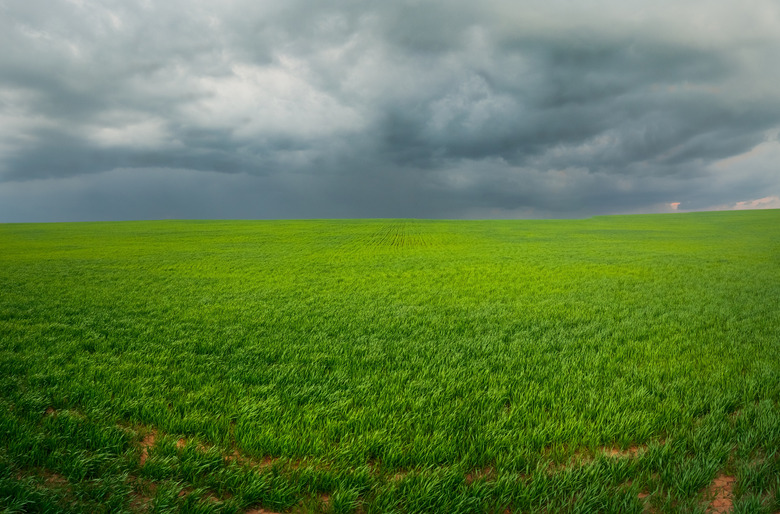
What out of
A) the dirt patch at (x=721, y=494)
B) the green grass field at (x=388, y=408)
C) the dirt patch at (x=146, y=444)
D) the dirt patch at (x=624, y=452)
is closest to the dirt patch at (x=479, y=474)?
the green grass field at (x=388, y=408)

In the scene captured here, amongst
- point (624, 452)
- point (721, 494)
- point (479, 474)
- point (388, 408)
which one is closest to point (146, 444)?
point (388, 408)

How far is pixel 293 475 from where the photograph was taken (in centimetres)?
391

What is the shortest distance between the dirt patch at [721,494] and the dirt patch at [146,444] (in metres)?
5.81

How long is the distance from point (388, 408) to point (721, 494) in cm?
365

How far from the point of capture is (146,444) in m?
4.48

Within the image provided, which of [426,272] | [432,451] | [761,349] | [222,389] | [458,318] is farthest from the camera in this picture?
[426,272]

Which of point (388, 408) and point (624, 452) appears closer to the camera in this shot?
point (624, 452)

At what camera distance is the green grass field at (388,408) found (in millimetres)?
3721

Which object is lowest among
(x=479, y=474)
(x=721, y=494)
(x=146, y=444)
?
(x=721, y=494)

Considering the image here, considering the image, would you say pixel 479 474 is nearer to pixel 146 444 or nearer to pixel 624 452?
pixel 624 452

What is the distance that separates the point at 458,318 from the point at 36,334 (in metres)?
9.90

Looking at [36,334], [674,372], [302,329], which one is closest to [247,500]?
[302,329]

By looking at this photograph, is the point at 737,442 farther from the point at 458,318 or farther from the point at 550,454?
the point at 458,318

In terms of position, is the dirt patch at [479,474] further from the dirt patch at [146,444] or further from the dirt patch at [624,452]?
the dirt patch at [146,444]
